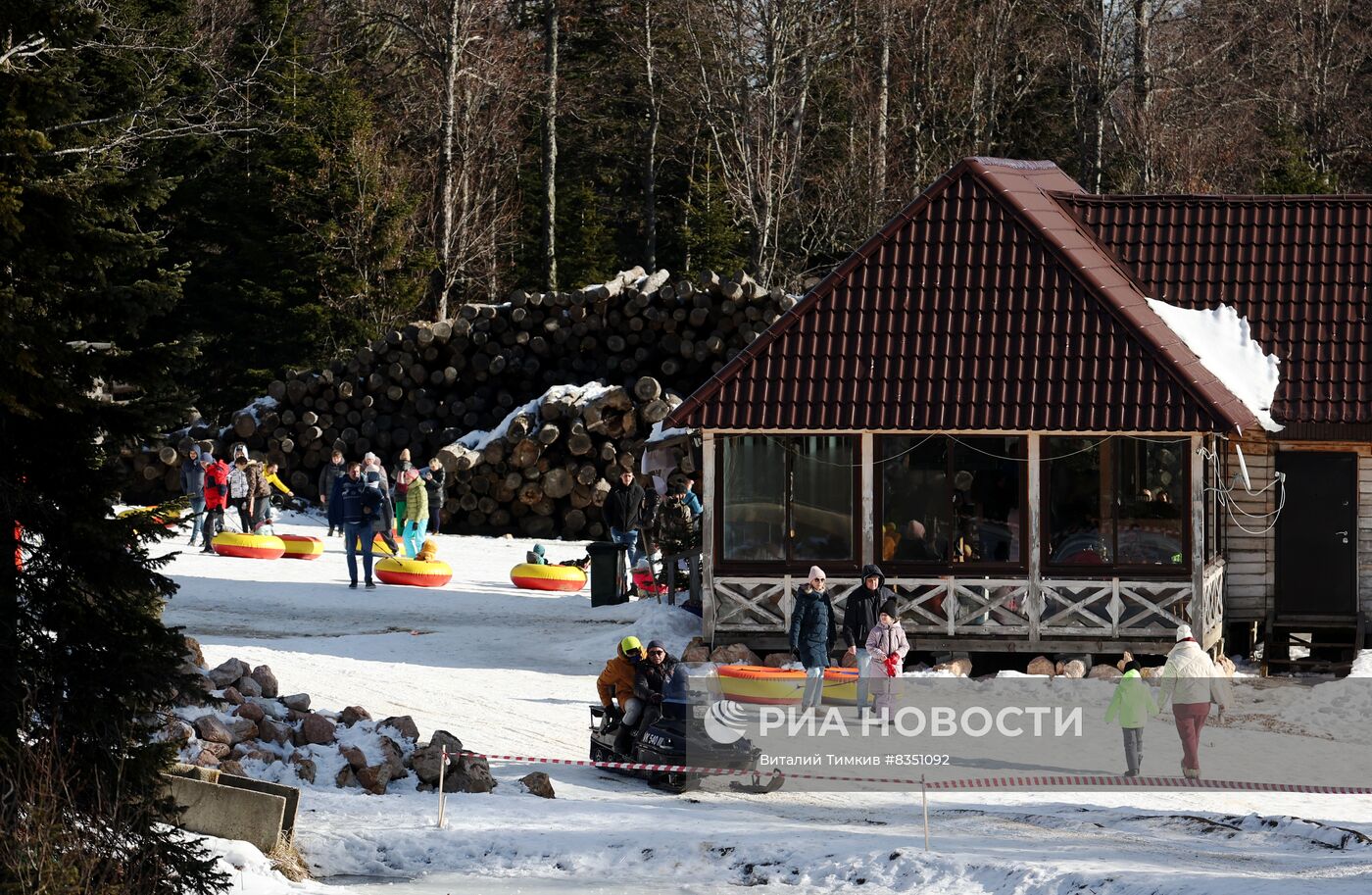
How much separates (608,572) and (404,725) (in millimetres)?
9163

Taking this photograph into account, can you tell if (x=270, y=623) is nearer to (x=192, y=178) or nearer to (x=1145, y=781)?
(x=1145, y=781)

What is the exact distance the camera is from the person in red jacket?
27198 mm

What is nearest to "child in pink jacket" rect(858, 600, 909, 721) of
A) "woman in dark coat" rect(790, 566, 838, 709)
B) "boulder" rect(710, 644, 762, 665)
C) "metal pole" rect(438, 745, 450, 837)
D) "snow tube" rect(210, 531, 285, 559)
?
"woman in dark coat" rect(790, 566, 838, 709)

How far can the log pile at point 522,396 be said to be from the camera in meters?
30.5

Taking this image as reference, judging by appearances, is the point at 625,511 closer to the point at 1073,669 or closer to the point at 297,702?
the point at 1073,669

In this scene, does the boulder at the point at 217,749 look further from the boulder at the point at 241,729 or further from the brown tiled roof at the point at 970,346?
the brown tiled roof at the point at 970,346

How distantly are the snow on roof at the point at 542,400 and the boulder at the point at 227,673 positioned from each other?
15.2 m

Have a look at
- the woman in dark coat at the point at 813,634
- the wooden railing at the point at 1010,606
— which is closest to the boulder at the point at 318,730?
the woman in dark coat at the point at 813,634

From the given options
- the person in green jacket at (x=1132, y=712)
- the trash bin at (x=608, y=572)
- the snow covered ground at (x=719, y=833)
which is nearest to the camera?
the snow covered ground at (x=719, y=833)

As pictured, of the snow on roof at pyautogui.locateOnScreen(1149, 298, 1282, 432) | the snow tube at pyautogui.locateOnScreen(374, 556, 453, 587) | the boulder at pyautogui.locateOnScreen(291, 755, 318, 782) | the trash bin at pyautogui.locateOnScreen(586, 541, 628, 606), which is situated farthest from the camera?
the snow tube at pyautogui.locateOnScreen(374, 556, 453, 587)

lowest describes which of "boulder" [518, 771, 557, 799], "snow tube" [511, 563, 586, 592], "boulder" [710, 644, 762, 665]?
"boulder" [518, 771, 557, 799]

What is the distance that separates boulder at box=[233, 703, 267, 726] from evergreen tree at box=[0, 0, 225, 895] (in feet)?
12.8

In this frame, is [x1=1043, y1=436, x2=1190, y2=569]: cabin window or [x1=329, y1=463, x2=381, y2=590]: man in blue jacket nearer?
[x1=1043, y1=436, x2=1190, y2=569]: cabin window

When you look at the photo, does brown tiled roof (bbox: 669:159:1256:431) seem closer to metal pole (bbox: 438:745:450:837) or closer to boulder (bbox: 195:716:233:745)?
metal pole (bbox: 438:745:450:837)
